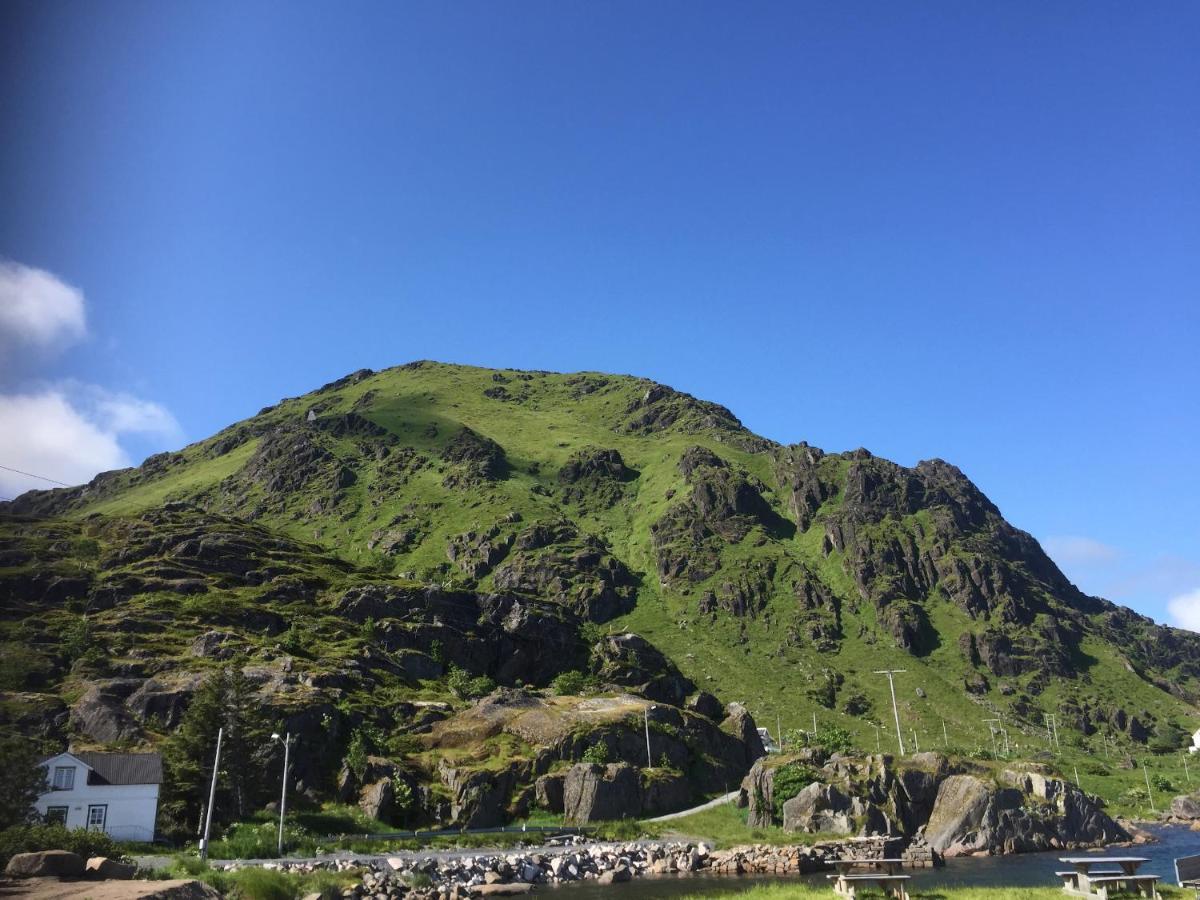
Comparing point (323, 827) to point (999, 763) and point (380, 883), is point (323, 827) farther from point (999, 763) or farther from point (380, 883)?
point (999, 763)

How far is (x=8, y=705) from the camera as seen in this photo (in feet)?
273

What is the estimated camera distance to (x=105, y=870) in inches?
1460

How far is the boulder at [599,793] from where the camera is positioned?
93688mm

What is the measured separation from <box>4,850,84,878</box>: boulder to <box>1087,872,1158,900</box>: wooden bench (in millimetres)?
43686

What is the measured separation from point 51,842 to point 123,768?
113ft

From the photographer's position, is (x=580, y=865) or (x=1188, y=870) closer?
(x=1188, y=870)

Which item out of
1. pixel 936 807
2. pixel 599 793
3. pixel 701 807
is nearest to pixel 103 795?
pixel 599 793

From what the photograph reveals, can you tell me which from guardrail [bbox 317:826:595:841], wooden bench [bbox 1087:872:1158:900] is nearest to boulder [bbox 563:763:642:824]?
guardrail [bbox 317:826:595:841]

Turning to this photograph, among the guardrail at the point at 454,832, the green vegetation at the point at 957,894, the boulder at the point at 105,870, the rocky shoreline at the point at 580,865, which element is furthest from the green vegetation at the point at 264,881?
the guardrail at the point at 454,832

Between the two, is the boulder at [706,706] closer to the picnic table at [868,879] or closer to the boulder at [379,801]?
the boulder at [379,801]

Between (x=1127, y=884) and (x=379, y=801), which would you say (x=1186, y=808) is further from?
(x=379, y=801)

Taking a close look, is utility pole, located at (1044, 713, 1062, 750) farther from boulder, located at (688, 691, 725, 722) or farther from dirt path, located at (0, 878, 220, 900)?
dirt path, located at (0, 878, 220, 900)

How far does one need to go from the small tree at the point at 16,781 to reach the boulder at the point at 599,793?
56.4 meters

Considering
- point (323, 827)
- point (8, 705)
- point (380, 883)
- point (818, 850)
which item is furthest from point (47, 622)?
point (818, 850)
